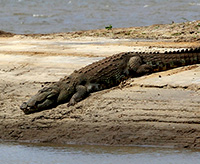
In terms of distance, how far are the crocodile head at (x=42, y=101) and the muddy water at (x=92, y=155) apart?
0.79 m

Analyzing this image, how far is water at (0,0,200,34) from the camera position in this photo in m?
18.1

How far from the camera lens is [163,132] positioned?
278 inches

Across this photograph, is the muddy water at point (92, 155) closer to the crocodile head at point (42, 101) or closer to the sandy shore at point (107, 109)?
the sandy shore at point (107, 109)

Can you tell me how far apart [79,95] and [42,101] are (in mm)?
602

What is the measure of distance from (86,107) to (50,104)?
651 millimetres

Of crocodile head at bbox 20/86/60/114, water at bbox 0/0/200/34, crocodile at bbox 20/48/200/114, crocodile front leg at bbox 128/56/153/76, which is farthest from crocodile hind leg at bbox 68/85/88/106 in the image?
water at bbox 0/0/200/34

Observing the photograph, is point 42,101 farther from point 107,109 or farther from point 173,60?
point 173,60

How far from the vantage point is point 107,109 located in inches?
305

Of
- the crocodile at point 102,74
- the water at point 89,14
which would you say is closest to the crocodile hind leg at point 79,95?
the crocodile at point 102,74

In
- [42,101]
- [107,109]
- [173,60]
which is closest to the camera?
[107,109]

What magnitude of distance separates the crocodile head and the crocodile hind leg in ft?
0.95

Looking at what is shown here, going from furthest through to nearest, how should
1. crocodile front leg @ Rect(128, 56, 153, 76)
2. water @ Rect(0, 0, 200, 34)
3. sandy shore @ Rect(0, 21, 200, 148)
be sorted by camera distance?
1. water @ Rect(0, 0, 200, 34)
2. crocodile front leg @ Rect(128, 56, 153, 76)
3. sandy shore @ Rect(0, 21, 200, 148)

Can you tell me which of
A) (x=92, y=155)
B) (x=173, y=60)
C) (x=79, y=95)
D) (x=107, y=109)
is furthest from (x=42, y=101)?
(x=173, y=60)

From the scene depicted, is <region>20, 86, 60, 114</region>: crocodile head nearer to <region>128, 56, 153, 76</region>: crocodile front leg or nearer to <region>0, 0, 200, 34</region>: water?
<region>128, 56, 153, 76</region>: crocodile front leg
